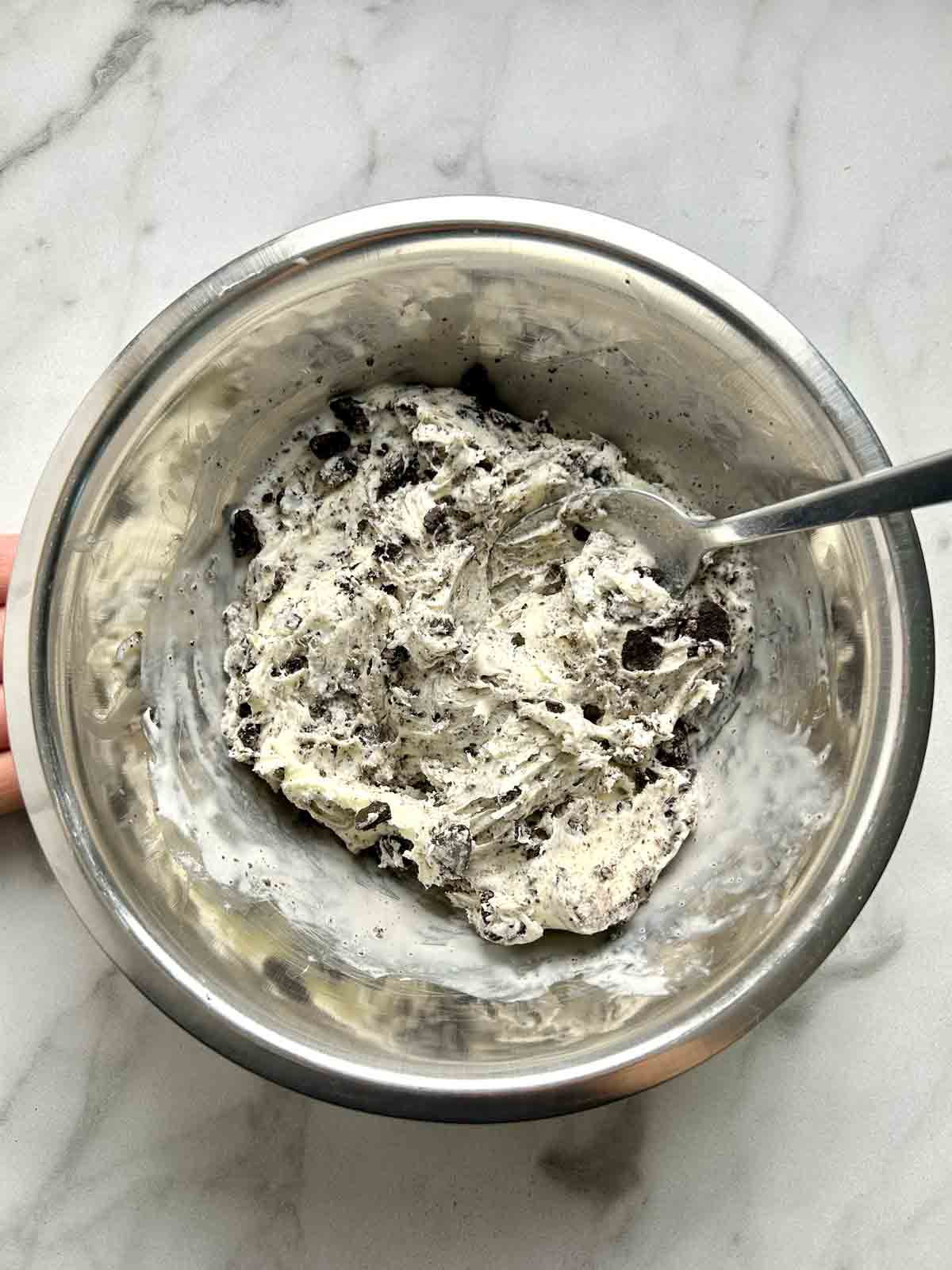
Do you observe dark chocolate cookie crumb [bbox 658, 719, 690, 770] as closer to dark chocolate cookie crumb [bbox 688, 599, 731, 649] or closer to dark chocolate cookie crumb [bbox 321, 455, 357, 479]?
dark chocolate cookie crumb [bbox 688, 599, 731, 649]

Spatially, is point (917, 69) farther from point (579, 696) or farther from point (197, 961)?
point (197, 961)

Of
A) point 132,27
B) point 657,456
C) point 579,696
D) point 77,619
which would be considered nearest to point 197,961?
point 77,619

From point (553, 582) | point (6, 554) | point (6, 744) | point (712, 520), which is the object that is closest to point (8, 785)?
point (6, 744)

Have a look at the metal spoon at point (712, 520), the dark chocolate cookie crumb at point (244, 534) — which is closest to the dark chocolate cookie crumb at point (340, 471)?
the dark chocolate cookie crumb at point (244, 534)

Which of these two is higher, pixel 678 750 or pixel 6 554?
pixel 678 750

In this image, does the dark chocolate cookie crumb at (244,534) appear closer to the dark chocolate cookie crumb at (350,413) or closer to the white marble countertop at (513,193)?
the dark chocolate cookie crumb at (350,413)

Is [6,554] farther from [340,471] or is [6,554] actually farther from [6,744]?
[340,471]
